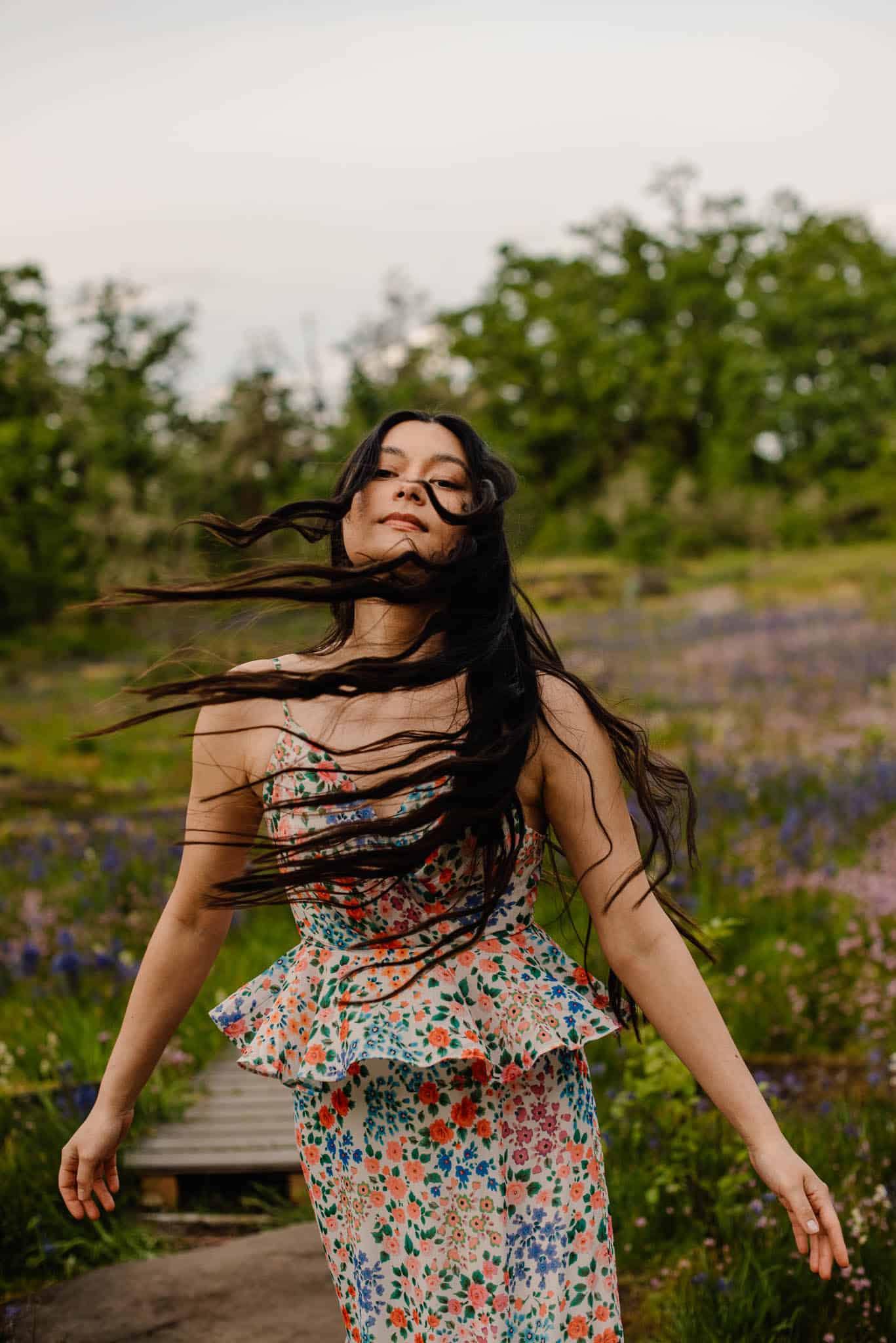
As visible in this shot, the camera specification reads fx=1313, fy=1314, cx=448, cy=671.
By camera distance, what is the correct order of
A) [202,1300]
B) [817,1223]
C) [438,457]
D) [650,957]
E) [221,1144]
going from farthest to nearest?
[221,1144] < [202,1300] < [438,457] < [650,957] < [817,1223]

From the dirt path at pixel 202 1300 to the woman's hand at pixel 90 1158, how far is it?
2.37 ft

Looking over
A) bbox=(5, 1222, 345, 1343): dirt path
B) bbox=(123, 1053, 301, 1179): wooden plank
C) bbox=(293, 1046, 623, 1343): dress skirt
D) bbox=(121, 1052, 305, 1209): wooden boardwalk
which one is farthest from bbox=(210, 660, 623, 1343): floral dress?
bbox=(121, 1052, 305, 1209): wooden boardwalk

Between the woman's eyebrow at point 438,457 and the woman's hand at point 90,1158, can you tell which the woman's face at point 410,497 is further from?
the woman's hand at point 90,1158

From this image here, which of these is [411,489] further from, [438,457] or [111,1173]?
[111,1173]

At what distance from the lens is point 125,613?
16.3 meters

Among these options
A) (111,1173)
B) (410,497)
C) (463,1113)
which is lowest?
(111,1173)

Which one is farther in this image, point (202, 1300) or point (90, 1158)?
point (202, 1300)

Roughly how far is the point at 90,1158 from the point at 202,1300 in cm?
111

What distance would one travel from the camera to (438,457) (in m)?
2.12

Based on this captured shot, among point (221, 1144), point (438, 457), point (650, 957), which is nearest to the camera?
point (650, 957)

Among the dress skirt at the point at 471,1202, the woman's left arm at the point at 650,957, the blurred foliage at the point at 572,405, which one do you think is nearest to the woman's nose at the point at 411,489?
the woman's left arm at the point at 650,957

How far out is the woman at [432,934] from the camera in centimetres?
181

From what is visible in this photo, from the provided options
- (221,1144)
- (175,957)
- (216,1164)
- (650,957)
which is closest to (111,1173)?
(175,957)

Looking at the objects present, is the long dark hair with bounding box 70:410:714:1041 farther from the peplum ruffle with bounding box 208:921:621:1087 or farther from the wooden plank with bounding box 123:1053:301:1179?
the wooden plank with bounding box 123:1053:301:1179
